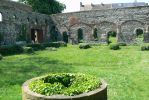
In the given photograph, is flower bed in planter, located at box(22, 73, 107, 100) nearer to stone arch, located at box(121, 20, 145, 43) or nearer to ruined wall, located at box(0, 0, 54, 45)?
ruined wall, located at box(0, 0, 54, 45)

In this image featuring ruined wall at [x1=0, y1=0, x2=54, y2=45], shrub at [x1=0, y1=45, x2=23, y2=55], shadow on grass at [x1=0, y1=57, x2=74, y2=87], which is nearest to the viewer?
shadow on grass at [x1=0, y1=57, x2=74, y2=87]

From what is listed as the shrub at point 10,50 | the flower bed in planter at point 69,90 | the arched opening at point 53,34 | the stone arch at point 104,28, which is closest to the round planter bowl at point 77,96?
the flower bed in planter at point 69,90

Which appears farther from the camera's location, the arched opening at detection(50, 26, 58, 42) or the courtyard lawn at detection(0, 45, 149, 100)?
the arched opening at detection(50, 26, 58, 42)

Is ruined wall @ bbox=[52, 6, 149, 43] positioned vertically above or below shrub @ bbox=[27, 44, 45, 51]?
above

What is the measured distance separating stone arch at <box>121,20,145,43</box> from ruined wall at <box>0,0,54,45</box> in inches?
393

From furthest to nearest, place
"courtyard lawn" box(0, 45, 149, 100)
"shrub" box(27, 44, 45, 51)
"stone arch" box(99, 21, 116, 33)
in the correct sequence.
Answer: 1. "stone arch" box(99, 21, 116, 33)
2. "shrub" box(27, 44, 45, 51)
3. "courtyard lawn" box(0, 45, 149, 100)

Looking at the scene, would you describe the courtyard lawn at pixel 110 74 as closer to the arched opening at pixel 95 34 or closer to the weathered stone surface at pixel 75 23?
the weathered stone surface at pixel 75 23

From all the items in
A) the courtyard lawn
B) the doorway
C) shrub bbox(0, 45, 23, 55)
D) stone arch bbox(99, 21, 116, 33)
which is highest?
stone arch bbox(99, 21, 116, 33)

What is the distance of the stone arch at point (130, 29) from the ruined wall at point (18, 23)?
9.98 m

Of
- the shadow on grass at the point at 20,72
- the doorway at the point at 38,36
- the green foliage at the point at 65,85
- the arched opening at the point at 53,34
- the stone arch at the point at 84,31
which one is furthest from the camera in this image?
the arched opening at the point at 53,34

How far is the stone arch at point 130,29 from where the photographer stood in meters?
29.6

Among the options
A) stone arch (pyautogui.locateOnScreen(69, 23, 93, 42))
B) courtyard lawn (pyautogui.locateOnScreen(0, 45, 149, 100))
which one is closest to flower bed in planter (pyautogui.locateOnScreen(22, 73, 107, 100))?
courtyard lawn (pyautogui.locateOnScreen(0, 45, 149, 100))

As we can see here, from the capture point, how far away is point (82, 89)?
590cm

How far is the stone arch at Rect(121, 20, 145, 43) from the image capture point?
29.6m
